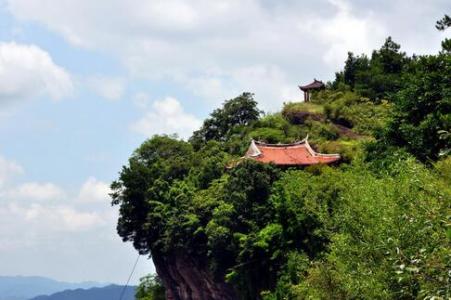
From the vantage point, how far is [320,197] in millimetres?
25688

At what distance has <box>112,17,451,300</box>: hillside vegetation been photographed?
616 inches

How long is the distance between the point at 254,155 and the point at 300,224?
9.71 metres

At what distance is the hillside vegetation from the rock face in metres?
0.17

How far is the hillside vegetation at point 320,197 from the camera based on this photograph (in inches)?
616

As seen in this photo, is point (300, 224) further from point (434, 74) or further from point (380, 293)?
point (380, 293)

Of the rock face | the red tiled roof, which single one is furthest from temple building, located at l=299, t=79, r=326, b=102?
the rock face

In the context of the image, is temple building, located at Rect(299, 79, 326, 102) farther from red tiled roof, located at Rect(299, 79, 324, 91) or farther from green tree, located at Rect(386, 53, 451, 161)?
green tree, located at Rect(386, 53, 451, 161)

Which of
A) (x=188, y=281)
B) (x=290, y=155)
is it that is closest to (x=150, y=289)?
(x=188, y=281)

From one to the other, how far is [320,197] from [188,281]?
15536 mm

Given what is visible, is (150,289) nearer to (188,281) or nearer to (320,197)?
(188,281)

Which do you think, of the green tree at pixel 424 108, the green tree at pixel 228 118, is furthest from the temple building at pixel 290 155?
the green tree at pixel 228 118

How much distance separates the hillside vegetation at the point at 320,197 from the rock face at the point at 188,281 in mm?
169

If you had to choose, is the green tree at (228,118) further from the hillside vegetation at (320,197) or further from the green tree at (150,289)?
the green tree at (150,289)

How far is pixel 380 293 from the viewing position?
15664 millimetres
